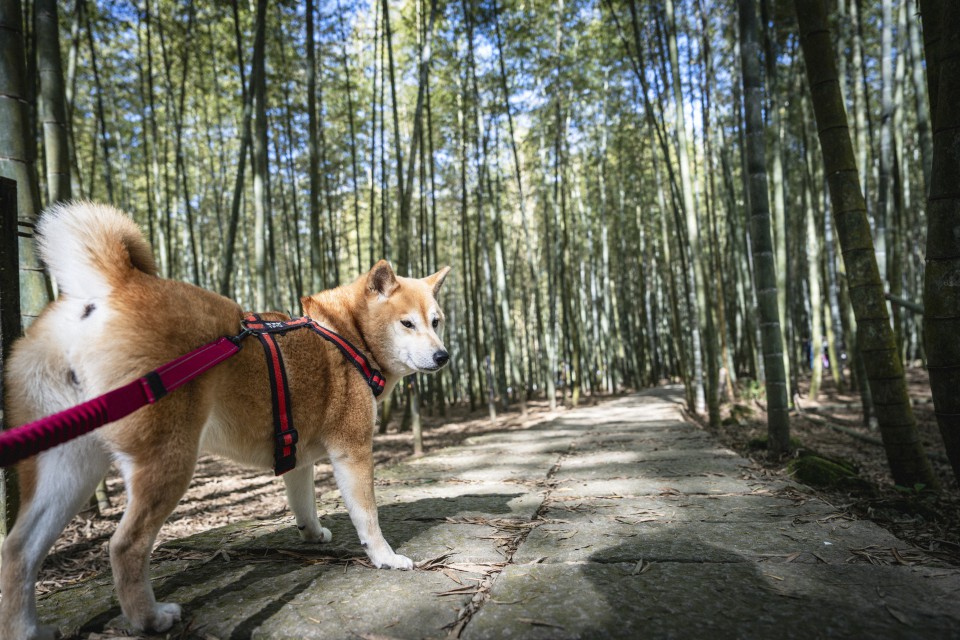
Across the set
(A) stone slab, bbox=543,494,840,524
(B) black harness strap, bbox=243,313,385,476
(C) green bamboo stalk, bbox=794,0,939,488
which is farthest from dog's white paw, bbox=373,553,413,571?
(C) green bamboo stalk, bbox=794,0,939,488

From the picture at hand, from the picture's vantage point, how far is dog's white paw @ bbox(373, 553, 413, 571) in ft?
5.59

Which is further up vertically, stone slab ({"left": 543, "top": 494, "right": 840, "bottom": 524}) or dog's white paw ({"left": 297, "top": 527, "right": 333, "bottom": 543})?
dog's white paw ({"left": 297, "top": 527, "right": 333, "bottom": 543})

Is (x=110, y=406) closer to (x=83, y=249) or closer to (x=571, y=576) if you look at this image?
(x=83, y=249)

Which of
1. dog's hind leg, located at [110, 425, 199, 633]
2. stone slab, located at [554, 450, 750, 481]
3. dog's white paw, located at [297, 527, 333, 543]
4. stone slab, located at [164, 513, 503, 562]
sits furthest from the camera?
stone slab, located at [554, 450, 750, 481]

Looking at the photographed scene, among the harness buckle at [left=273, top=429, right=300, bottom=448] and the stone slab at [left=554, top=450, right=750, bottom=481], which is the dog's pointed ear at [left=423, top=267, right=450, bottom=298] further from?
the stone slab at [left=554, top=450, right=750, bottom=481]

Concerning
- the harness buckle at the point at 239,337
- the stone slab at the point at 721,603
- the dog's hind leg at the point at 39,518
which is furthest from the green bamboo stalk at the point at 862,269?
the dog's hind leg at the point at 39,518

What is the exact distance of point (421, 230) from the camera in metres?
8.62

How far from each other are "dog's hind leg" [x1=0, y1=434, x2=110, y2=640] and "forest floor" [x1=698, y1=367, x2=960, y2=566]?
2.56m

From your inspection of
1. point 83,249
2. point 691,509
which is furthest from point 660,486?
point 83,249

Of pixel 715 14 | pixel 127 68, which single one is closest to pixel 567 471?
pixel 715 14

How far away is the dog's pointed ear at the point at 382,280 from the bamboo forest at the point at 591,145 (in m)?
1.23

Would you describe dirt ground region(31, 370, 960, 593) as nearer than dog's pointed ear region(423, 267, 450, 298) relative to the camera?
Yes

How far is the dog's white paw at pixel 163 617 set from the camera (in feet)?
4.28

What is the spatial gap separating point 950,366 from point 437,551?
2.12 metres
